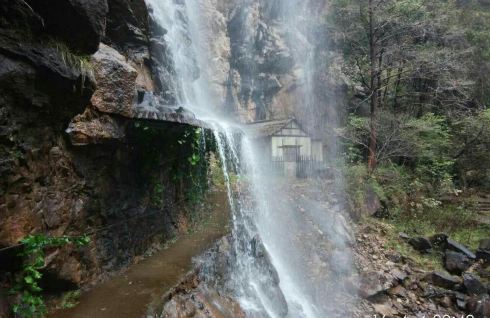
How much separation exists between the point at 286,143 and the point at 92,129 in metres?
16.0

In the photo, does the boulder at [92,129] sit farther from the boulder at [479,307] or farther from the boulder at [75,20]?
the boulder at [479,307]

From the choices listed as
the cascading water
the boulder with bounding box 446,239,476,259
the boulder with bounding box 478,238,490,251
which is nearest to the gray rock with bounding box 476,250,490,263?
Result: the boulder with bounding box 446,239,476,259

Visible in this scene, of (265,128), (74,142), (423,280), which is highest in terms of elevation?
(265,128)

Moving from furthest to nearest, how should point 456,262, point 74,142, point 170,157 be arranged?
point 456,262, point 170,157, point 74,142

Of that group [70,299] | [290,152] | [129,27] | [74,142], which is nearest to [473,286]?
[70,299]

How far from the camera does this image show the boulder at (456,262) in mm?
10258

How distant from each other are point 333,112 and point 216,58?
8209 mm

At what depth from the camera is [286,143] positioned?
20062 millimetres

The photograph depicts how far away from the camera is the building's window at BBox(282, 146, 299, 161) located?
1958 centimetres

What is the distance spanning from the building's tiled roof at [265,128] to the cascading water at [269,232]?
34.7 inches

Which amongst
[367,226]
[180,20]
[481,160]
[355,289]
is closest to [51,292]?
[355,289]

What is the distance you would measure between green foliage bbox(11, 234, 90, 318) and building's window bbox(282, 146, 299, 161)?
16.4 m

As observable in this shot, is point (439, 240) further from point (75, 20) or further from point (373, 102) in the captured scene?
point (75, 20)

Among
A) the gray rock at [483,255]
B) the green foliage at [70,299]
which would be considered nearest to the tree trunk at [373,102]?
the gray rock at [483,255]
